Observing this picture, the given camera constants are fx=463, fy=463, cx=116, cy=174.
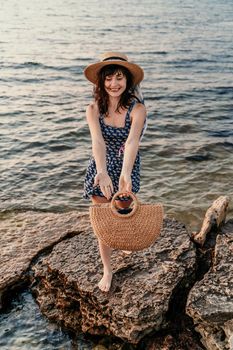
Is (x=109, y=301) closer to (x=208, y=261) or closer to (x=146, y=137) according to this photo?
(x=208, y=261)

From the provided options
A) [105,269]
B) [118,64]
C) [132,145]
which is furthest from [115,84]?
[105,269]

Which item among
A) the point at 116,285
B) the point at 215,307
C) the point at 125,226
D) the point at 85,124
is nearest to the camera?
the point at 215,307

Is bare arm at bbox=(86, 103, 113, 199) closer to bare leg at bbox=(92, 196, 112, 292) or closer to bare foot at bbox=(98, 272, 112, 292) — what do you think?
bare leg at bbox=(92, 196, 112, 292)

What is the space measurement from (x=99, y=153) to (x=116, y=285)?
123 centimetres

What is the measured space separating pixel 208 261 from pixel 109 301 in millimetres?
1162

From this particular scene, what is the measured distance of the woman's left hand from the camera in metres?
3.92

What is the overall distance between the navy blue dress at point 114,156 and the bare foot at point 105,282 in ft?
2.44

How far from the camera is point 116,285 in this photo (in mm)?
4246

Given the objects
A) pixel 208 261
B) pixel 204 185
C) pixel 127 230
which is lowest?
pixel 204 185

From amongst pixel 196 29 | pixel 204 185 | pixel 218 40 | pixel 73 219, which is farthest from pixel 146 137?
pixel 196 29

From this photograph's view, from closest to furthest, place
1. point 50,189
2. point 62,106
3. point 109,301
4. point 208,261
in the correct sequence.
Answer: point 109,301 < point 208,261 < point 50,189 < point 62,106

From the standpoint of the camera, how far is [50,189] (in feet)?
25.4

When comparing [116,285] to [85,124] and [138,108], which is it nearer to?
[138,108]

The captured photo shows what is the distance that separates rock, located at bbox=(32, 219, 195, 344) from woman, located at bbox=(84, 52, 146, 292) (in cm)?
18
